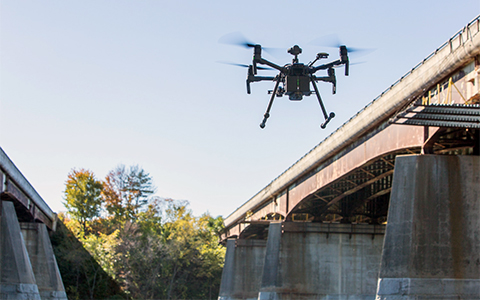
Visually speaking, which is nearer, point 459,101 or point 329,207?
point 459,101

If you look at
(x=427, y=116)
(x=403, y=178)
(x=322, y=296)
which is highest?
(x=427, y=116)

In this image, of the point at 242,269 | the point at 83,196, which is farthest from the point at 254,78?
the point at 83,196

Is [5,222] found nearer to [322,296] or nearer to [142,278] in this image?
[322,296]

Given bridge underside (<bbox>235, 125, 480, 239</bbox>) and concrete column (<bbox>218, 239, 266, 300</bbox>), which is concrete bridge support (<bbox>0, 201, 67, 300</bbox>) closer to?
bridge underside (<bbox>235, 125, 480, 239</bbox>)

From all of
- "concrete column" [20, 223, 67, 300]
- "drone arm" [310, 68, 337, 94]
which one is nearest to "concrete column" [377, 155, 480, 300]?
"drone arm" [310, 68, 337, 94]

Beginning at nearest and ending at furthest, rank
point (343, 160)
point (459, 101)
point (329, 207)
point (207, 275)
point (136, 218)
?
1. point (459, 101)
2. point (343, 160)
3. point (329, 207)
4. point (207, 275)
5. point (136, 218)

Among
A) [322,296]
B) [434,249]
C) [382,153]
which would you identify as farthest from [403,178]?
[322,296]

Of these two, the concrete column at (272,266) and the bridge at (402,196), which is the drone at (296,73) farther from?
the concrete column at (272,266)

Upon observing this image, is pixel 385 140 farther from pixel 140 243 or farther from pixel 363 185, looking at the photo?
pixel 140 243
